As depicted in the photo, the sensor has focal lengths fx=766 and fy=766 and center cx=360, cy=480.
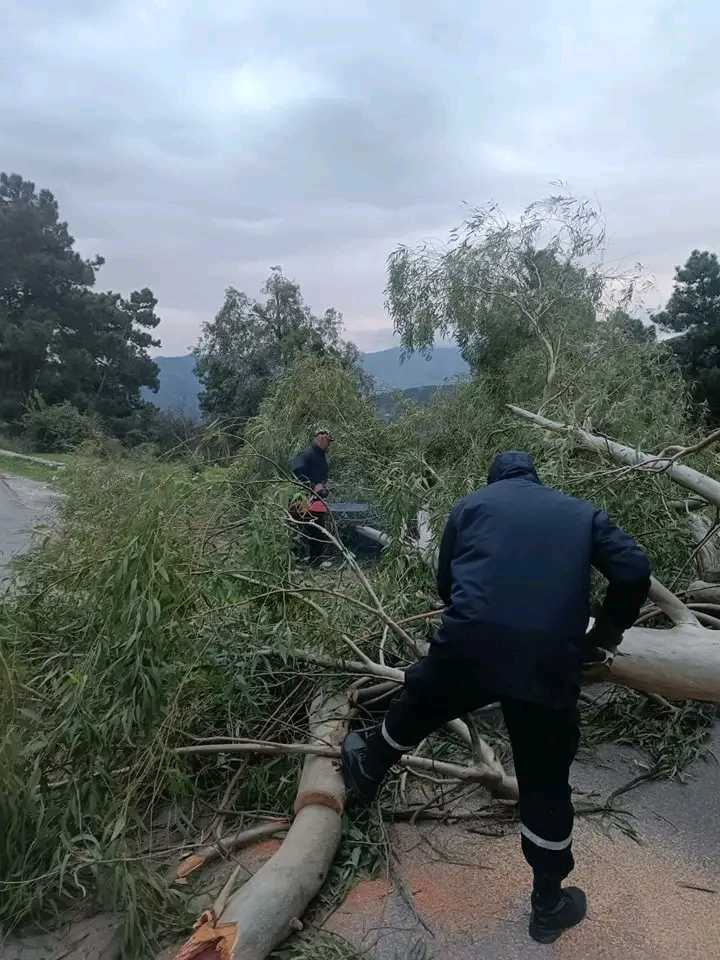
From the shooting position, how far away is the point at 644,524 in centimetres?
360

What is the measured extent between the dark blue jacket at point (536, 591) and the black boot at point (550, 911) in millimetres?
550

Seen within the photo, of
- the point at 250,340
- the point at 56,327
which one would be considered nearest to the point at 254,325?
the point at 250,340

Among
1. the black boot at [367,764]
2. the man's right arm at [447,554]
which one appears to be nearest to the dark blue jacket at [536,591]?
the man's right arm at [447,554]

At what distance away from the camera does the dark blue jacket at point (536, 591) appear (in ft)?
6.77

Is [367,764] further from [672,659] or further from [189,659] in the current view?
[672,659]

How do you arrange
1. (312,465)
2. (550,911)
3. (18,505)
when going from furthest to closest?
(18,505)
(312,465)
(550,911)

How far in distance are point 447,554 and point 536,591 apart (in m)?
0.40

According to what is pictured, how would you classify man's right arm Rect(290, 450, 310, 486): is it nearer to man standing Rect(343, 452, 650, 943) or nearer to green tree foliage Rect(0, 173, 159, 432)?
man standing Rect(343, 452, 650, 943)

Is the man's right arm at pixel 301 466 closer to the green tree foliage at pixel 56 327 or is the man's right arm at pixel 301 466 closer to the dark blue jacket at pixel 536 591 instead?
the dark blue jacket at pixel 536 591

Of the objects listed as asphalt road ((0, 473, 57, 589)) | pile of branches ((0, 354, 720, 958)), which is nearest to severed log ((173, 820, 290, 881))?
pile of branches ((0, 354, 720, 958))

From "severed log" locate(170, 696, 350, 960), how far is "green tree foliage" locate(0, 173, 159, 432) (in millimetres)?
26448

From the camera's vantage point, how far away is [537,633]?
80.8 inches

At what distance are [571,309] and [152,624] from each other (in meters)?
6.44

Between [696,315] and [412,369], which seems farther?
[696,315]
